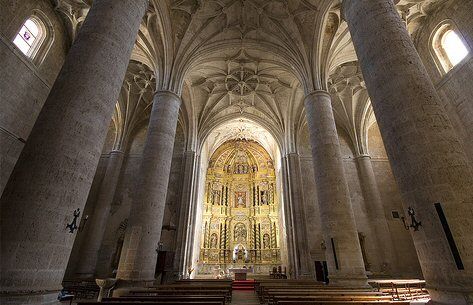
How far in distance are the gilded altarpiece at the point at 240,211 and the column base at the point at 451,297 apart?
85.0 feet

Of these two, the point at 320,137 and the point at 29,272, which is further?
the point at 320,137

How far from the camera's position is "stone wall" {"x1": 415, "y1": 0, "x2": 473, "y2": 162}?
11.2 meters

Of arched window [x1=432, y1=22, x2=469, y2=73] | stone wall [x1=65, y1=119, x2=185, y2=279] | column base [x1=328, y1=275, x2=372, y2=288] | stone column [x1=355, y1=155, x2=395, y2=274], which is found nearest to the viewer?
column base [x1=328, y1=275, x2=372, y2=288]

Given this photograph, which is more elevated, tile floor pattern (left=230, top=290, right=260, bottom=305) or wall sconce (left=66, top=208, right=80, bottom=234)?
wall sconce (left=66, top=208, right=80, bottom=234)

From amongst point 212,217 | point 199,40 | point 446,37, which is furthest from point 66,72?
point 212,217

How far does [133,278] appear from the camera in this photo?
30.8ft

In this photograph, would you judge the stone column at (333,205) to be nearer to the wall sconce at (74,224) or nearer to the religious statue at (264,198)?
the wall sconce at (74,224)

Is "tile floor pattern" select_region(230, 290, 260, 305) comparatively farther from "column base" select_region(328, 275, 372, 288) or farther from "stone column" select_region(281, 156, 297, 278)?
"stone column" select_region(281, 156, 297, 278)

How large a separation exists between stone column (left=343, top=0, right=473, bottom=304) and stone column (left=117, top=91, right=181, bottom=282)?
8.81m

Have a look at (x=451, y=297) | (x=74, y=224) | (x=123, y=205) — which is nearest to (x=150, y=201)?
(x=74, y=224)

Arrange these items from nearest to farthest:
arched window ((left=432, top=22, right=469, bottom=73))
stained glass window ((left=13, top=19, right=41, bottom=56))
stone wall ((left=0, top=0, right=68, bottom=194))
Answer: stone wall ((left=0, top=0, right=68, bottom=194)) → stained glass window ((left=13, top=19, right=41, bottom=56)) → arched window ((left=432, top=22, right=469, bottom=73))

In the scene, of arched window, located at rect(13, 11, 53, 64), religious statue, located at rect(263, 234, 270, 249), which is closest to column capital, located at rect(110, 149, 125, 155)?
arched window, located at rect(13, 11, 53, 64)

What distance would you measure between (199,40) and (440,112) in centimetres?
1378

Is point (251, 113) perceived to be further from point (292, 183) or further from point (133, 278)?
point (133, 278)
